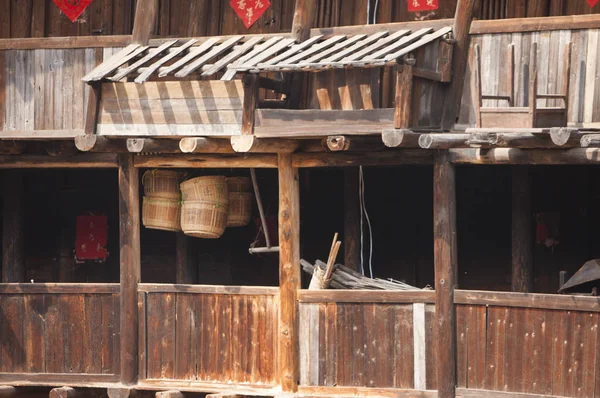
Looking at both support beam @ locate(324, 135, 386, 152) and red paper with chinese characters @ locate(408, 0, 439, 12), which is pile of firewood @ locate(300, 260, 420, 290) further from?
red paper with chinese characters @ locate(408, 0, 439, 12)

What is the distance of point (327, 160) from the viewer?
15102 mm

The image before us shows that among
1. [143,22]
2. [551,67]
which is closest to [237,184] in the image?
[143,22]

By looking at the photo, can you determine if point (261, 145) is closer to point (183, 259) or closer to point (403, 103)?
point (403, 103)

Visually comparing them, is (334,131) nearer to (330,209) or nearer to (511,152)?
(511,152)

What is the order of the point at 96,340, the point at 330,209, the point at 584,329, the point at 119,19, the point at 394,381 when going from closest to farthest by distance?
the point at 584,329 → the point at 394,381 → the point at 96,340 → the point at 119,19 → the point at 330,209

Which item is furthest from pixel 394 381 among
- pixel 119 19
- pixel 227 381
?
pixel 119 19

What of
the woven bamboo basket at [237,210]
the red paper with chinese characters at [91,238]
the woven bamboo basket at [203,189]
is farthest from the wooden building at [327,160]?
the red paper with chinese characters at [91,238]

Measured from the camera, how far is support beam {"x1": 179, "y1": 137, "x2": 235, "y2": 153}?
48.0 feet

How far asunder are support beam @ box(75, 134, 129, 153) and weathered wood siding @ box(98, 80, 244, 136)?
126 mm

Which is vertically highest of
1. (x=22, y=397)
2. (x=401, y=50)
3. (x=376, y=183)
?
(x=401, y=50)

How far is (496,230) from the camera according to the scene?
17594 millimetres

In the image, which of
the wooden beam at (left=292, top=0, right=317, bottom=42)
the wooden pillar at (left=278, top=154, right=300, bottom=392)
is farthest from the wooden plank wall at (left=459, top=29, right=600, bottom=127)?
the wooden pillar at (left=278, top=154, right=300, bottom=392)

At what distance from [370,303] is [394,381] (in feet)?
2.85

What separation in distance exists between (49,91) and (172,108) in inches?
65.2
